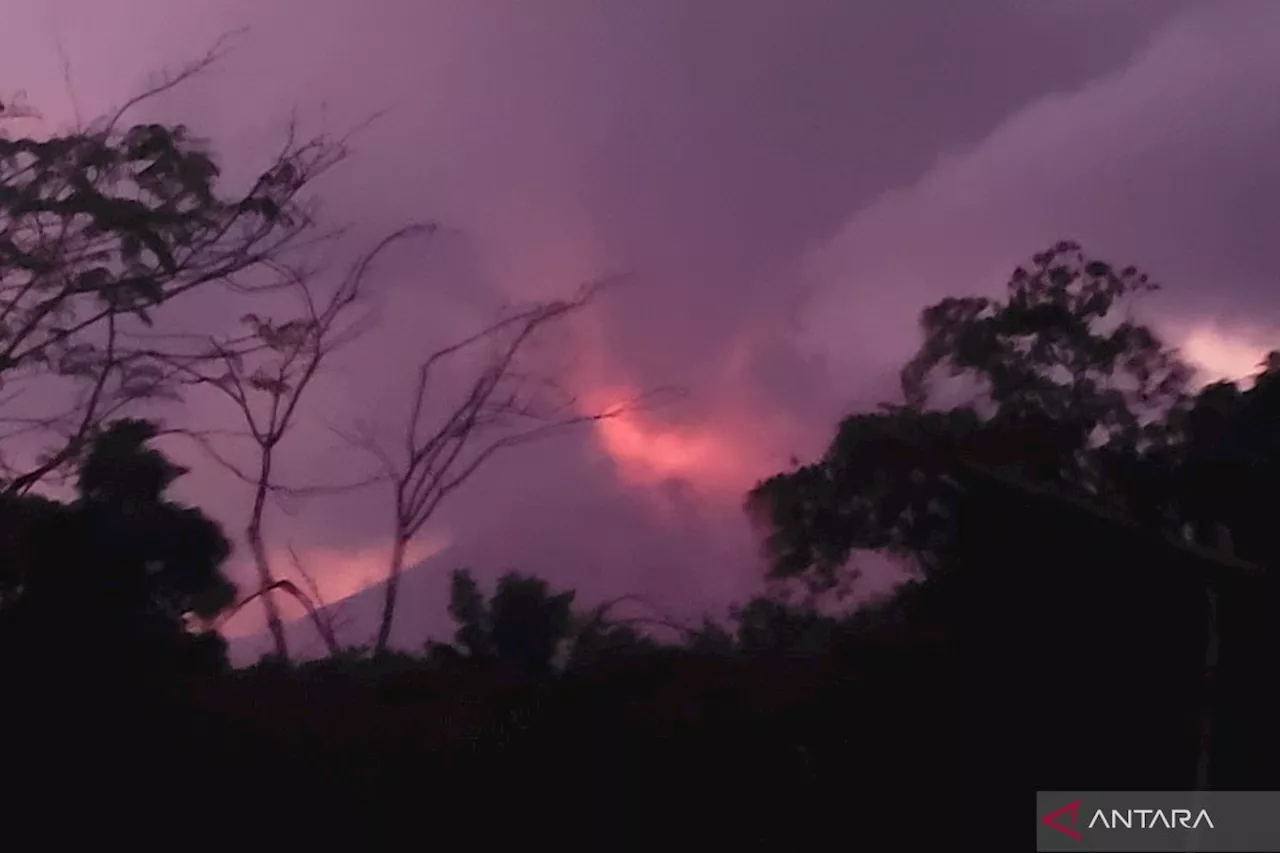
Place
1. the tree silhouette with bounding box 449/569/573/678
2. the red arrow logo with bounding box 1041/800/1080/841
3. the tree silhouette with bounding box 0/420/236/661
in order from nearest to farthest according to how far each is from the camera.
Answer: the red arrow logo with bounding box 1041/800/1080/841, the tree silhouette with bounding box 0/420/236/661, the tree silhouette with bounding box 449/569/573/678

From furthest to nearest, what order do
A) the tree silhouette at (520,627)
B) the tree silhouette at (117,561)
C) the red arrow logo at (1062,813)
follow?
the tree silhouette at (520,627)
the tree silhouette at (117,561)
the red arrow logo at (1062,813)

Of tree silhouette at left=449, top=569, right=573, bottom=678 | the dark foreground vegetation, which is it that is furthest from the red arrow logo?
tree silhouette at left=449, top=569, right=573, bottom=678

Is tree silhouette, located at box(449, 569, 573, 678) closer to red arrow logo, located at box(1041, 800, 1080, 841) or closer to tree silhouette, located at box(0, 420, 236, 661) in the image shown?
tree silhouette, located at box(0, 420, 236, 661)

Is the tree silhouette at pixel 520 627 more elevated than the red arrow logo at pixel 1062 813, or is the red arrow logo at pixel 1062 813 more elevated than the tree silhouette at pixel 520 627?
the tree silhouette at pixel 520 627

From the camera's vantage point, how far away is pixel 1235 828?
5863mm

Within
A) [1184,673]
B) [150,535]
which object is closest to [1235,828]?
[1184,673]

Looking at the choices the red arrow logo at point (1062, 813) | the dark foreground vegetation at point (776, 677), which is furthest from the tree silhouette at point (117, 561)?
the red arrow logo at point (1062, 813)

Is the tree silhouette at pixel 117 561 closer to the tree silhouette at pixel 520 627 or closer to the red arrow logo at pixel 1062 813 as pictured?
the tree silhouette at pixel 520 627

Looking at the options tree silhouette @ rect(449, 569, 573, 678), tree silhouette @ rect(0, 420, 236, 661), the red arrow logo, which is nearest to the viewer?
the red arrow logo

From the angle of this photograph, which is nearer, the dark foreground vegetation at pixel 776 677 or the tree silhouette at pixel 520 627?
the dark foreground vegetation at pixel 776 677

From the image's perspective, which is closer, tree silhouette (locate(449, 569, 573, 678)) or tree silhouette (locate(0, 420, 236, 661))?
tree silhouette (locate(0, 420, 236, 661))

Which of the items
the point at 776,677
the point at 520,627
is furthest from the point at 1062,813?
the point at 520,627

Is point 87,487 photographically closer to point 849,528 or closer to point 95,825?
point 95,825

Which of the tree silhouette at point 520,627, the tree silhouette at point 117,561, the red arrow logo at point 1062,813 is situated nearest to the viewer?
the red arrow logo at point 1062,813
